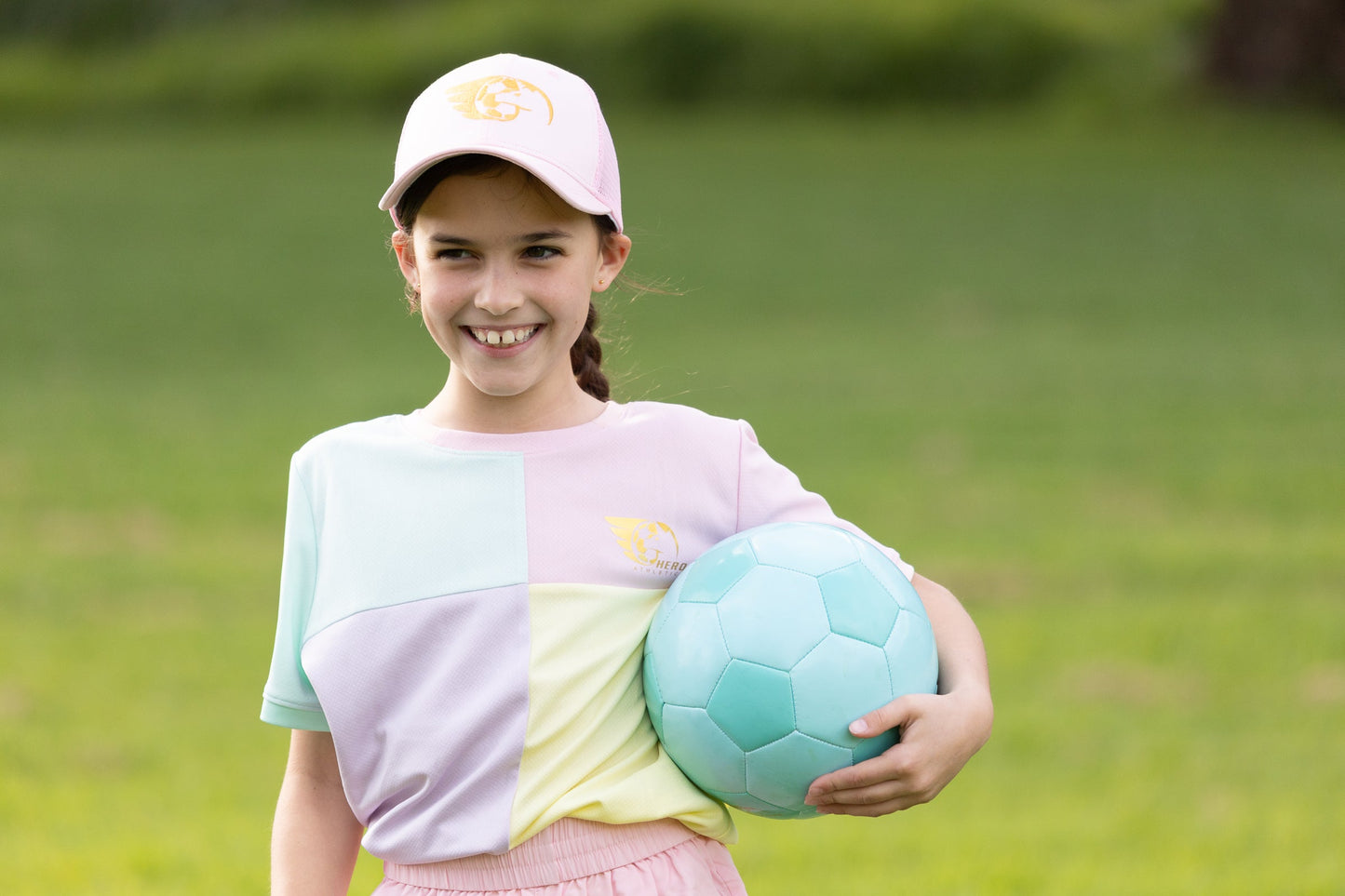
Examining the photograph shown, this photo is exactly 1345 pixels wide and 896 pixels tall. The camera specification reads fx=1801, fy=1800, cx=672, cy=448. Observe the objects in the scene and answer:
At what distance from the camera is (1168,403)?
39.0ft

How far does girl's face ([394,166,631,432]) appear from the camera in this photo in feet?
7.55

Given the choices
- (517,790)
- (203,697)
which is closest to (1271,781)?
(203,697)

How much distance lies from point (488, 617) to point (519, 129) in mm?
618

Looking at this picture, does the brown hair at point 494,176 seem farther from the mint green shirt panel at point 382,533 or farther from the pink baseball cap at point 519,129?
the mint green shirt panel at point 382,533

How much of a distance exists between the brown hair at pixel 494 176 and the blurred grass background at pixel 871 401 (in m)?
0.12

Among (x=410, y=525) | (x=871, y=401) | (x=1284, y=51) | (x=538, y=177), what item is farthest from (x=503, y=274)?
(x=1284, y=51)

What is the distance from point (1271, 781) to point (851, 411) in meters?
5.94

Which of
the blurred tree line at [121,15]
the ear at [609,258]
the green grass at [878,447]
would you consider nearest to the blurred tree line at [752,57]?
the blurred tree line at [121,15]

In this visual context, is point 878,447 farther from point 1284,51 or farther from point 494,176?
point 1284,51

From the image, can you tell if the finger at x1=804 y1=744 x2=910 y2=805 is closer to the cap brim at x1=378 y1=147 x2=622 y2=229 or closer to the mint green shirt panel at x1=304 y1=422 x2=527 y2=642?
the mint green shirt panel at x1=304 y1=422 x2=527 y2=642

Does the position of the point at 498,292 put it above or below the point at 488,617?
above

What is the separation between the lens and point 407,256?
2457 mm

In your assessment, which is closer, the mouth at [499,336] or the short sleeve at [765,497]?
the mouth at [499,336]

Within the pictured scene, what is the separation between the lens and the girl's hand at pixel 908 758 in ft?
7.41
